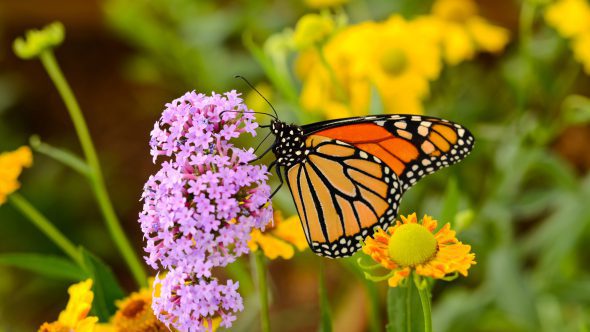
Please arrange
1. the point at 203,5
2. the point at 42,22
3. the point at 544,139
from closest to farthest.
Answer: the point at 544,139 < the point at 203,5 < the point at 42,22

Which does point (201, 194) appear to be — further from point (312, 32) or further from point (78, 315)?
point (312, 32)

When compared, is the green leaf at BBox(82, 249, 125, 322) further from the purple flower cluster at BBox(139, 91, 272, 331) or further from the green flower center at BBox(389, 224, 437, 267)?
the green flower center at BBox(389, 224, 437, 267)

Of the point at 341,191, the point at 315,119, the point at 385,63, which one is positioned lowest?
the point at 341,191

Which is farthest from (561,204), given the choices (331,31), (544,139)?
(331,31)

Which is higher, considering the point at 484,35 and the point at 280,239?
the point at 484,35

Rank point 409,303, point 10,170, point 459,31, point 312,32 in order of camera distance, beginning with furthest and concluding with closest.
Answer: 1. point 459,31
2. point 312,32
3. point 10,170
4. point 409,303

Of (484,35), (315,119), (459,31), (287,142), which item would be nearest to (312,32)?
(315,119)

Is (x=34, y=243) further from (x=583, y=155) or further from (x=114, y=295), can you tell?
(x=583, y=155)
